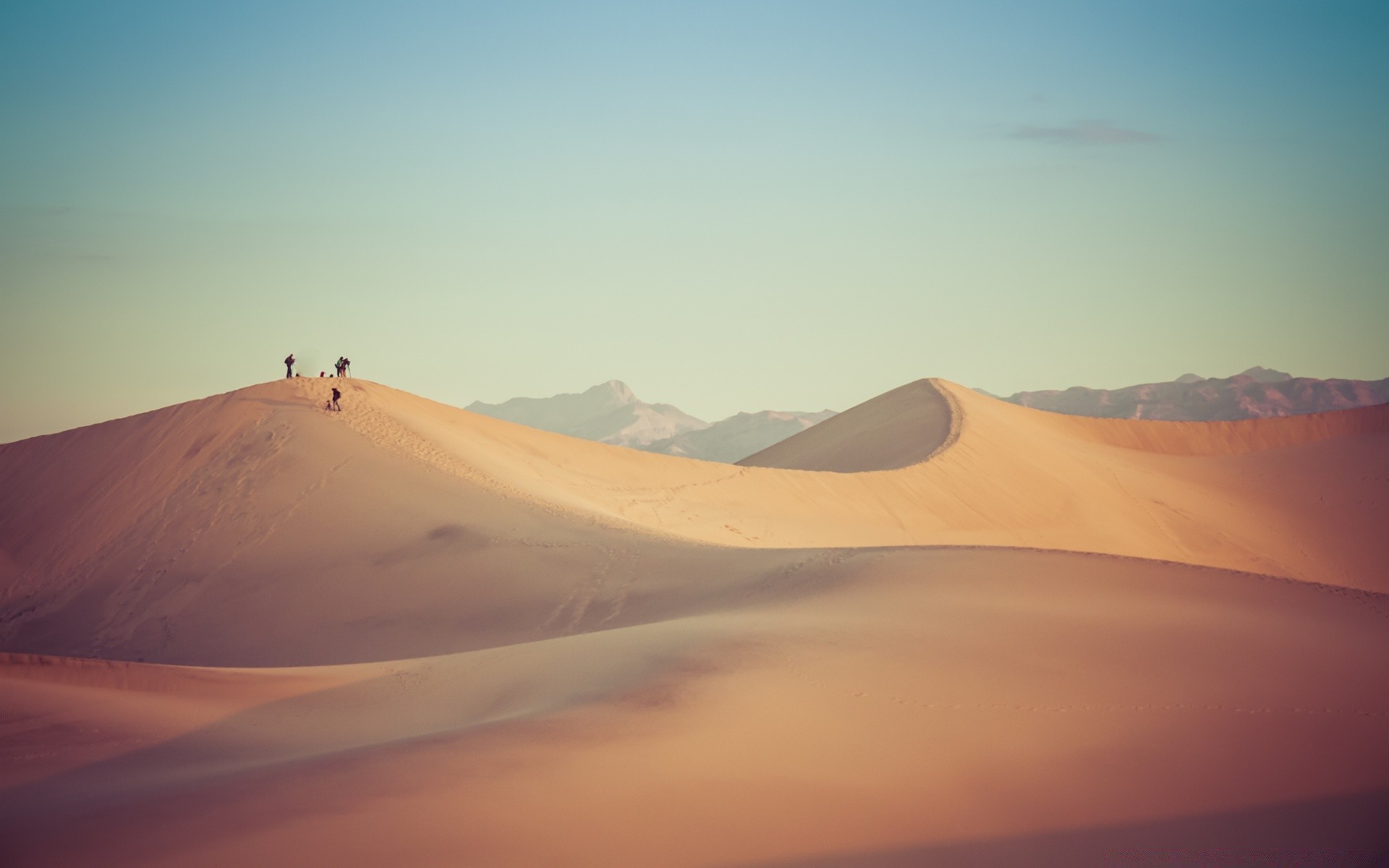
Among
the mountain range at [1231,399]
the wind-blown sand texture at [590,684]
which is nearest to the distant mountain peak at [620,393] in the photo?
the mountain range at [1231,399]

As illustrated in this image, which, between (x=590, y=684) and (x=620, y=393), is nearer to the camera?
(x=590, y=684)

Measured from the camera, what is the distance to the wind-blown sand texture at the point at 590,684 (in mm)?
6039

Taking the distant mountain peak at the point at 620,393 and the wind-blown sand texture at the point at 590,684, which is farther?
the distant mountain peak at the point at 620,393

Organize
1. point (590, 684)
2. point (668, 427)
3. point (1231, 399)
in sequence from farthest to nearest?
point (668, 427), point (1231, 399), point (590, 684)

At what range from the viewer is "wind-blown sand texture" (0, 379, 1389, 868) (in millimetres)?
6039

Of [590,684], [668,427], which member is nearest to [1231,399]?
[668,427]

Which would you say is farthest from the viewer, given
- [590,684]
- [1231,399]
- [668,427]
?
[668,427]

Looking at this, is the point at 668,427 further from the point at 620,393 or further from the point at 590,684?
the point at 590,684

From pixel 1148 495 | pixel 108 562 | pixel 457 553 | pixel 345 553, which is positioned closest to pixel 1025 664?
pixel 457 553

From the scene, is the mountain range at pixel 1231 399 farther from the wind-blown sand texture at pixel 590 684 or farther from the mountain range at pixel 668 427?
the wind-blown sand texture at pixel 590 684

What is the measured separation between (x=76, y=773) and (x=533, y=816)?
3.32 meters

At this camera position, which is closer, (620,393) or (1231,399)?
(1231,399)

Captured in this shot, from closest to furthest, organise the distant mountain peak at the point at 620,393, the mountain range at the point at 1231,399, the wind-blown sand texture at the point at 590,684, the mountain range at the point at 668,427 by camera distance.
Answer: the wind-blown sand texture at the point at 590,684 → the mountain range at the point at 1231,399 → the mountain range at the point at 668,427 → the distant mountain peak at the point at 620,393

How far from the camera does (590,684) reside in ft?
28.6
